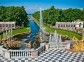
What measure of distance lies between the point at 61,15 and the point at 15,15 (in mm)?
5889

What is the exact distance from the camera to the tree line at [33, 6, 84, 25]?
3383 cm

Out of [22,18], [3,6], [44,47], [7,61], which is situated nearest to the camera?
[7,61]

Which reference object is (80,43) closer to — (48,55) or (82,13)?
(48,55)

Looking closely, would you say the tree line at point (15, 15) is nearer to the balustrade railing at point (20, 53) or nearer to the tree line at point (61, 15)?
the tree line at point (61, 15)

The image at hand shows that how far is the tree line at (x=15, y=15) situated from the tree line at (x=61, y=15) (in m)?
2.70

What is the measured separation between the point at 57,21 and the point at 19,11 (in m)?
3.66

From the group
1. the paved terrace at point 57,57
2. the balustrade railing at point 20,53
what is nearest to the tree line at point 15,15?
the paved terrace at point 57,57

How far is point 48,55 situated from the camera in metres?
12.1

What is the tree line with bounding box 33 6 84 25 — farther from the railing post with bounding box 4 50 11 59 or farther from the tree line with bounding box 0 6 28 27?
the railing post with bounding box 4 50 11 59

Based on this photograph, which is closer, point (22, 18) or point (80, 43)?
point (80, 43)

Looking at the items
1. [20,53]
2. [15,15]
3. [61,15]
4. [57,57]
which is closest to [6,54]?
[20,53]

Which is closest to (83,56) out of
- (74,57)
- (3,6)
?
(74,57)

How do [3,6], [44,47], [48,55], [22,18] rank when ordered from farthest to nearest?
[3,6], [22,18], [44,47], [48,55]

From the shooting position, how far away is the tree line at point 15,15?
31000 mm
